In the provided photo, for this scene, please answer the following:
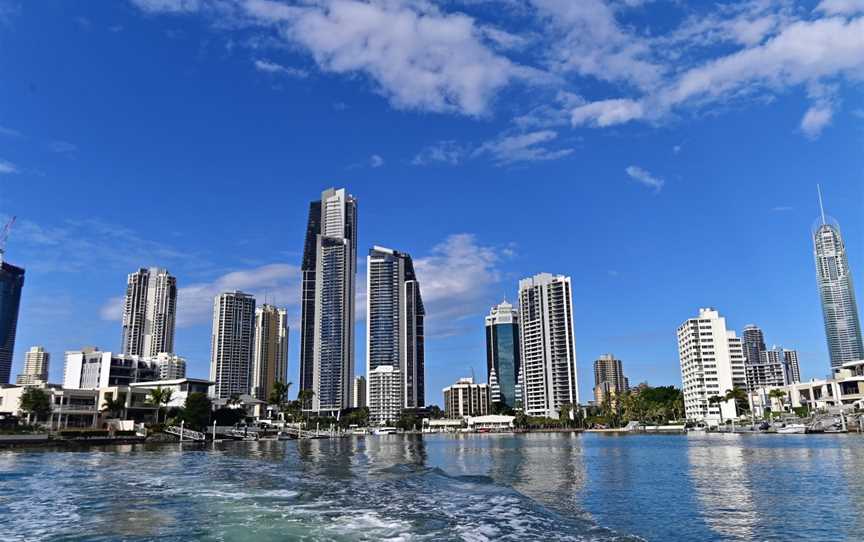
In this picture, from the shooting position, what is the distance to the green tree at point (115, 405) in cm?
11538

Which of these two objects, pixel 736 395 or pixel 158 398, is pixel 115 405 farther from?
pixel 736 395

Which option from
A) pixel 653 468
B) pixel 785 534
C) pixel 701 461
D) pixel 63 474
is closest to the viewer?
pixel 785 534

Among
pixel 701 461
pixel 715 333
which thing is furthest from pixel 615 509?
pixel 715 333

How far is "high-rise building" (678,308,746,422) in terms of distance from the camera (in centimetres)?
17212

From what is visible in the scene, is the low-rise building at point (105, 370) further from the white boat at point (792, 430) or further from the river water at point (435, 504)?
the white boat at point (792, 430)

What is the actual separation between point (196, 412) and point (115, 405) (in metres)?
15.0

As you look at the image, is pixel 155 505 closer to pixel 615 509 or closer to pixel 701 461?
pixel 615 509

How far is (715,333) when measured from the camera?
573ft

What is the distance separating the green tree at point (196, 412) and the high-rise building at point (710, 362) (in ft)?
423

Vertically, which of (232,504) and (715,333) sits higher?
(715,333)

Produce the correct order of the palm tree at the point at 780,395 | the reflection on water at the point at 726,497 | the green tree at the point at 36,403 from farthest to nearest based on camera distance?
the palm tree at the point at 780,395
the green tree at the point at 36,403
the reflection on water at the point at 726,497

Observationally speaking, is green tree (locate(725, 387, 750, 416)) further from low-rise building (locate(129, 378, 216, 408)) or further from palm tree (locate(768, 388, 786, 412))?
low-rise building (locate(129, 378, 216, 408))

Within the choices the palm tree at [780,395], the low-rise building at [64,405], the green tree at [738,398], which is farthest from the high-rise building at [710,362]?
the low-rise building at [64,405]

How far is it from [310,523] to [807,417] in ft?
499
